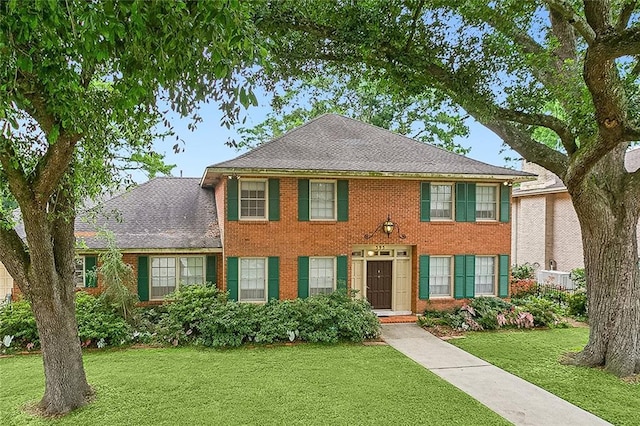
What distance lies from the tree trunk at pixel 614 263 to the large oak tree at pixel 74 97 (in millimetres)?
7819

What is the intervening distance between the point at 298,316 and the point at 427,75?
21.9ft

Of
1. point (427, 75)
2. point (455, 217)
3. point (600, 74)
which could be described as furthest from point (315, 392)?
point (455, 217)

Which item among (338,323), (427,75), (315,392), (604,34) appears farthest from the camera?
(338,323)

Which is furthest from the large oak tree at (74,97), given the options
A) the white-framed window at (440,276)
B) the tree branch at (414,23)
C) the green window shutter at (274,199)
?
the white-framed window at (440,276)

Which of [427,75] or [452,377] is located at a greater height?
[427,75]

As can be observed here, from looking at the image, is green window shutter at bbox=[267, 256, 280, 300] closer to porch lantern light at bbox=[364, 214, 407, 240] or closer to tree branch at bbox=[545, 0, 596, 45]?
porch lantern light at bbox=[364, 214, 407, 240]

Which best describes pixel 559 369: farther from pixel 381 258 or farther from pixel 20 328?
pixel 20 328

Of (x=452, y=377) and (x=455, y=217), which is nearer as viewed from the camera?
(x=452, y=377)

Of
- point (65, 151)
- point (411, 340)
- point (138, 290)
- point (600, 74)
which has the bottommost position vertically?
point (411, 340)

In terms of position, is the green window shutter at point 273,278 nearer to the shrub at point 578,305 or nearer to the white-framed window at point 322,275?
the white-framed window at point 322,275

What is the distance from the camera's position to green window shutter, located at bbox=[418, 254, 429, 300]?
13297 millimetres

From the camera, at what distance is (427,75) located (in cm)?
793

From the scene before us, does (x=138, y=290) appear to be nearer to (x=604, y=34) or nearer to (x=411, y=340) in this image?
(x=411, y=340)

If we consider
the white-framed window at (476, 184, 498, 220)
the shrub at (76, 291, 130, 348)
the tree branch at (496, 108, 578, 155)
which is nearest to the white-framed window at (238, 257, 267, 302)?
the shrub at (76, 291, 130, 348)
